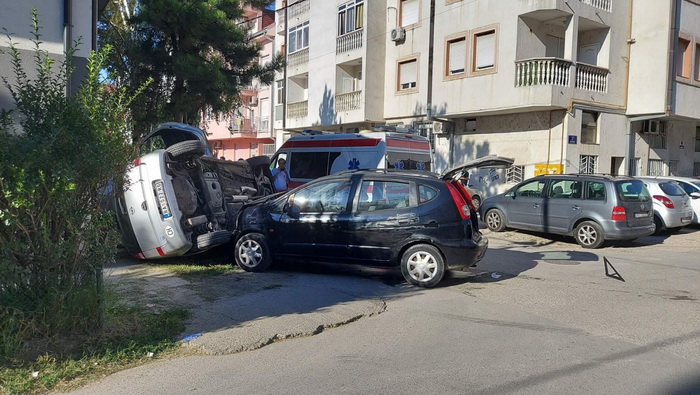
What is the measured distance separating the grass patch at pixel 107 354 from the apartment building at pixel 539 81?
15.5 meters

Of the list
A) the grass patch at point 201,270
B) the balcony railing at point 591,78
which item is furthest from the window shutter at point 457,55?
the grass patch at point 201,270

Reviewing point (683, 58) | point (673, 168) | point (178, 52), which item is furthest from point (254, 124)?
point (683, 58)

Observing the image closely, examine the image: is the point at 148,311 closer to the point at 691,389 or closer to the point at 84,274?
the point at 84,274

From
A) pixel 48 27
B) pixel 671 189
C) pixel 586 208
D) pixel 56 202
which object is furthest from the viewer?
pixel 671 189

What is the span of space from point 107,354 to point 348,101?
2147 centimetres

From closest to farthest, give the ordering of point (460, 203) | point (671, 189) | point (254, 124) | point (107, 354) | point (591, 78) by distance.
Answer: point (107, 354)
point (460, 203)
point (671, 189)
point (591, 78)
point (254, 124)

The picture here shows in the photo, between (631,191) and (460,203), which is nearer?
(460,203)

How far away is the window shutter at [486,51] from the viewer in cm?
2012

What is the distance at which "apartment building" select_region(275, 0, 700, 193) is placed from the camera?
19.3m

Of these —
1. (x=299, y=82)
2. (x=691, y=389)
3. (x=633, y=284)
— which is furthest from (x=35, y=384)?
(x=299, y=82)

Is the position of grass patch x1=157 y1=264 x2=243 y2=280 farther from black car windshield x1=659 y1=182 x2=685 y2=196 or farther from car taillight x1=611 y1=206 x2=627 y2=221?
black car windshield x1=659 y1=182 x2=685 y2=196

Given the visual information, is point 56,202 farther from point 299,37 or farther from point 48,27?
point 299,37

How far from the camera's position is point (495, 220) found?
50.2 feet

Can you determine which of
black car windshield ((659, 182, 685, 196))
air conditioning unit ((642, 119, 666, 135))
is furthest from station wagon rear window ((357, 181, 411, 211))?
air conditioning unit ((642, 119, 666, 135))
